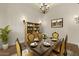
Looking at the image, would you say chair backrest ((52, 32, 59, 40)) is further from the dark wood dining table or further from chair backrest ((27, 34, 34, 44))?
chair backrest ((27, 34, 34, 44))

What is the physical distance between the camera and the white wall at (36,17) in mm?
1084

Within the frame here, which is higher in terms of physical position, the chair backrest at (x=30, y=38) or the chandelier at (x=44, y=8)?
the chandelier at (x=44, y=8)

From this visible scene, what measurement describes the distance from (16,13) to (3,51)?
0.40 metres

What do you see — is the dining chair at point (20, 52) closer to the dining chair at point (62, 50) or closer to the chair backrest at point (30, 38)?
the chair backrest at point (30, 38)

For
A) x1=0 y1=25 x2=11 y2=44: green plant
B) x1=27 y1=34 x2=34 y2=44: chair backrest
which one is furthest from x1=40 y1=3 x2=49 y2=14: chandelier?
x1=0 y1=25 x2=11 y2=44: green plant

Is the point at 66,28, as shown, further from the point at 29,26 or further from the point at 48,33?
the point at 29,26

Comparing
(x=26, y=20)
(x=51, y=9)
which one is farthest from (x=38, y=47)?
(x=51, y=9)

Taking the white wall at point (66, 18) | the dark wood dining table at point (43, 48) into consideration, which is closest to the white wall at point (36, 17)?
the white wall at point (66, 18)

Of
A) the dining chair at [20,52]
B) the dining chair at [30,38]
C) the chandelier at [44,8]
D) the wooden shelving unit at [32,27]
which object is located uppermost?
the chandelier at [44,8]

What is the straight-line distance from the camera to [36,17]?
3.57 ft

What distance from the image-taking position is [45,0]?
1095 mm

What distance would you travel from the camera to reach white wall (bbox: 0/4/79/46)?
108 cm

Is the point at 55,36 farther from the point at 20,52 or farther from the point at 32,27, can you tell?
the point at 20,52

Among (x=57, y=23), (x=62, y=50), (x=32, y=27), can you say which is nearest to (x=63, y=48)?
(x=62, y=50)
